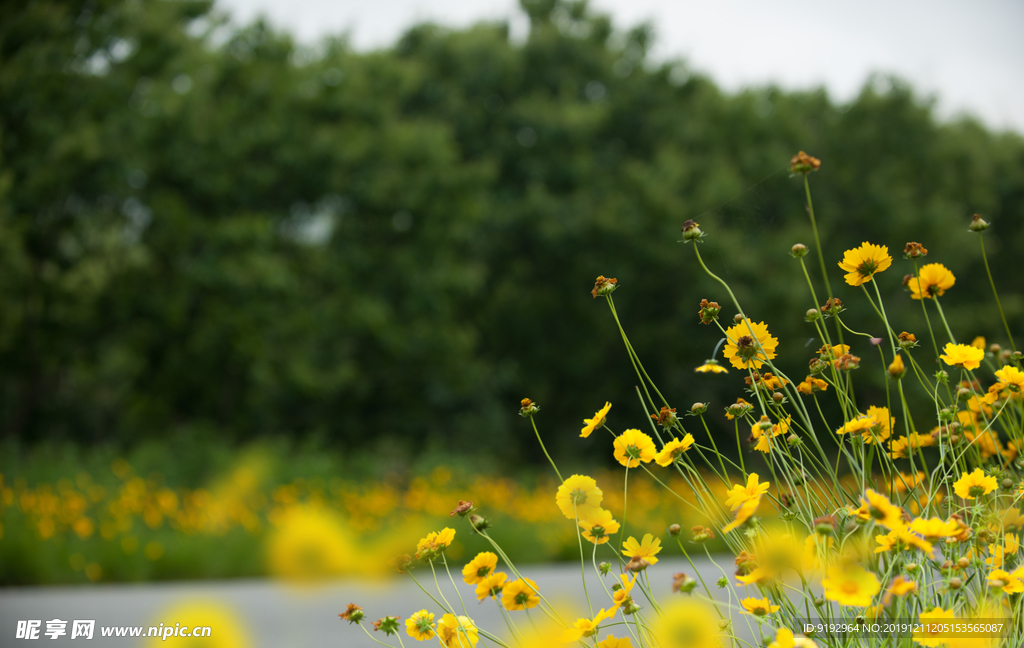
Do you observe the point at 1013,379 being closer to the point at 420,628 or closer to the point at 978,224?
the point at 978,224

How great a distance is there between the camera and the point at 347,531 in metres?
4.21

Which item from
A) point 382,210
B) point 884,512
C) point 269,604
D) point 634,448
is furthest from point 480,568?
point 382,210

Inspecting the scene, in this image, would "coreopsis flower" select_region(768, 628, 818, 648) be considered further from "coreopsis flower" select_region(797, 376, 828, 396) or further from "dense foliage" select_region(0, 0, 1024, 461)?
"dense foliage" select_region(0, 0, 1024, 461)

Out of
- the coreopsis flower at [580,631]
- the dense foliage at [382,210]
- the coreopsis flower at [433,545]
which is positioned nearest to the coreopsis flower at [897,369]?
the coreopsis flower at [580,631]

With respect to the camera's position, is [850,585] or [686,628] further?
[686,628]

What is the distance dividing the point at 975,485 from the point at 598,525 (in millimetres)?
508

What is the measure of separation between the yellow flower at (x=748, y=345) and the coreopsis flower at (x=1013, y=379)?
0.32 metres

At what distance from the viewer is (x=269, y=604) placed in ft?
10.1

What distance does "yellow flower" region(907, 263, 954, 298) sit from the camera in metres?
1.10

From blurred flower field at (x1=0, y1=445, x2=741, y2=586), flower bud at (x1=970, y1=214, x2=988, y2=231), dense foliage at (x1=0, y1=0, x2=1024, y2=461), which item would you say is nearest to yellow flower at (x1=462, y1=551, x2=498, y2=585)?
flower bud at (x1=970, y1=214, x2=988, y2=231)

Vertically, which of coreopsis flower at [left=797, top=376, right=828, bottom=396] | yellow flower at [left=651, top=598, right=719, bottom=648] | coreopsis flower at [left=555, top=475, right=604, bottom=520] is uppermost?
coreopsis flower at [left=797, top=376, right=828, bottom=396]

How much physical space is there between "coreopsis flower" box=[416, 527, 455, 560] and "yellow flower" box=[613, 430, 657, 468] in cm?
26

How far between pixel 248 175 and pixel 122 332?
1.81 meters

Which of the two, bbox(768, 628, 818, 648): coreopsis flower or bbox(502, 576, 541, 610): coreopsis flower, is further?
bbox(502, 576, 541, 610): coreopsis flower
